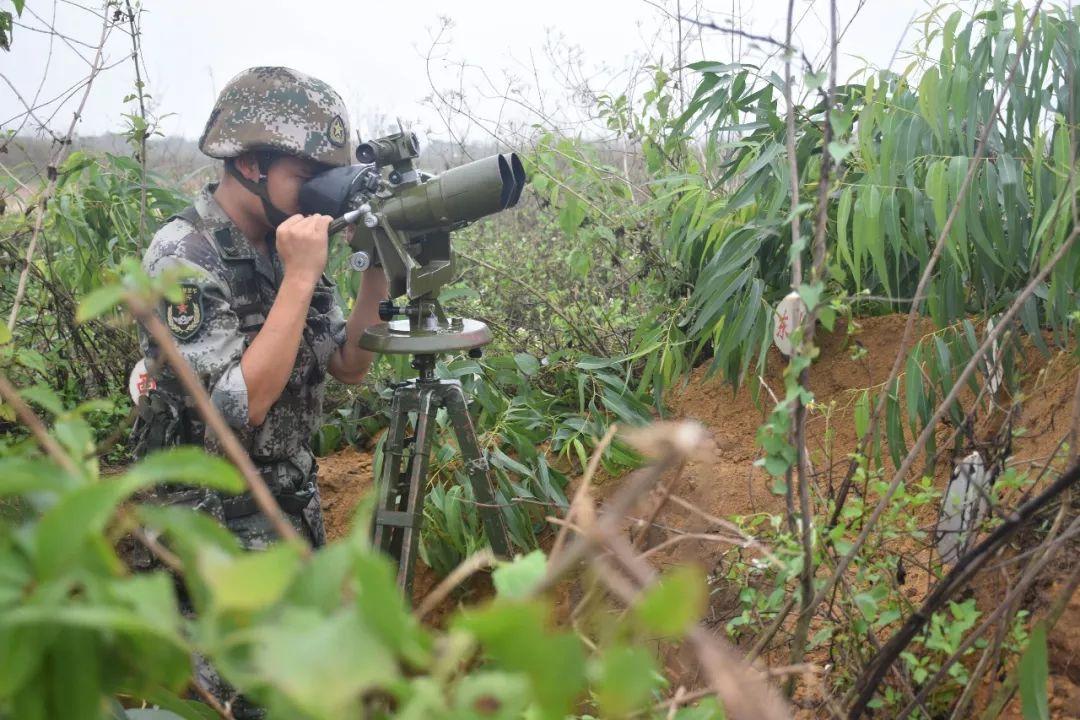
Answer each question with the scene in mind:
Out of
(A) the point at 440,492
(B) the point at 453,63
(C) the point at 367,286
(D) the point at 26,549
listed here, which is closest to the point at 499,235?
(B) the point at 453,63

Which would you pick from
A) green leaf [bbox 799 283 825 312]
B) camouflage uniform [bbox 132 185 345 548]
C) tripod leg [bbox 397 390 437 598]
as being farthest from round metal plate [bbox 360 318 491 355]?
green leaf [bbox 799 283 825 312]

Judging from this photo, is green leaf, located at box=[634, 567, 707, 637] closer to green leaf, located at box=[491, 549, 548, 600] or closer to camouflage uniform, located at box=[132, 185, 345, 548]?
green leaf, located at box=[491, 549, 548, 600]

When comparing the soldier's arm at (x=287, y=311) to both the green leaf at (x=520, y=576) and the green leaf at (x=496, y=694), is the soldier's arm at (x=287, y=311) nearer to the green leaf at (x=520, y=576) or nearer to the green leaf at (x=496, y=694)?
the green leaf at (x=520, y=576)

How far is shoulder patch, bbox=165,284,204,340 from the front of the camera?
1851 millimetres

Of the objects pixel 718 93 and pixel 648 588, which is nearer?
pixel 648 588

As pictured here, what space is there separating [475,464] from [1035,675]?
1.50 m

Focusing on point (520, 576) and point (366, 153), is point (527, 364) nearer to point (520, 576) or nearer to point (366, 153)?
point (366, 153)

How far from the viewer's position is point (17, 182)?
→ 2.59m

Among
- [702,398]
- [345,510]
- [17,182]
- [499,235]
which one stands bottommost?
[345,510]

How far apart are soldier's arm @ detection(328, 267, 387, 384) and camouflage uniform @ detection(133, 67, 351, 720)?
9 cm

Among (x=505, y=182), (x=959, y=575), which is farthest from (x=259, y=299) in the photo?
(x=959, y=575)

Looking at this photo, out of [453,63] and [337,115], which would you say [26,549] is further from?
[453,63]

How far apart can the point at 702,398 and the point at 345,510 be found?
1.28 meters

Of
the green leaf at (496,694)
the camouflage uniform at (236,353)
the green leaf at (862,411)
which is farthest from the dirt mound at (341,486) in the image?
the green leaf at (496,694)
